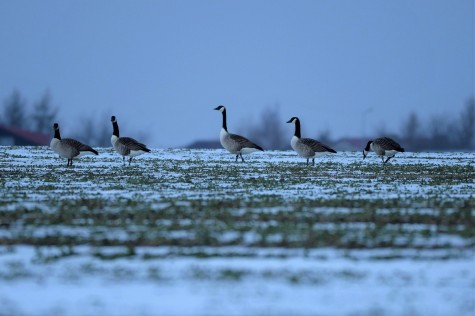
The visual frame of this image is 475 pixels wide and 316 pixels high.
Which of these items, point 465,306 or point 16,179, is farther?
point 16,179

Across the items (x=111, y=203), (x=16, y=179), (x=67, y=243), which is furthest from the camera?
(x=16, y=179)

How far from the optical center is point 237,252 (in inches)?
324

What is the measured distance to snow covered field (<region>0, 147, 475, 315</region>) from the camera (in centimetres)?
618

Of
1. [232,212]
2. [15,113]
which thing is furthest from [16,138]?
[232,212]

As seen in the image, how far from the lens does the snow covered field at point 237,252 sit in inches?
243

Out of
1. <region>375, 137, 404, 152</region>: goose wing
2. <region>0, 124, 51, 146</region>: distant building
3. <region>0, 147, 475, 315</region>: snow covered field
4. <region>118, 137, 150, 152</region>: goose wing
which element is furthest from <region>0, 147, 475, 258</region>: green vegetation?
<region>0, 124, 51, 146</region>: distant building

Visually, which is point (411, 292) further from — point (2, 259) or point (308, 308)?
point (2, 259)

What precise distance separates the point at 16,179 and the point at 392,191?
31.2ft

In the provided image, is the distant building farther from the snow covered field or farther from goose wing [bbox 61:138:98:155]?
the snow covered field

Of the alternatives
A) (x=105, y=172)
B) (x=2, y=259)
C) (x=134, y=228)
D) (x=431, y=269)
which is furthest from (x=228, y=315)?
(x=105, y=172)

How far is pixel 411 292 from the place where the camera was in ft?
21.3

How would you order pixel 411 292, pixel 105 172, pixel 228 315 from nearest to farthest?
pixel 228 315 → pixel 411 292 → pixel 105 172

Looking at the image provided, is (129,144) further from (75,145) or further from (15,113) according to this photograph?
(15,113)

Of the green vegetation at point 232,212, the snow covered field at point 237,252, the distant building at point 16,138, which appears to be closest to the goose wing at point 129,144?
the green vegetation at point 232,212
